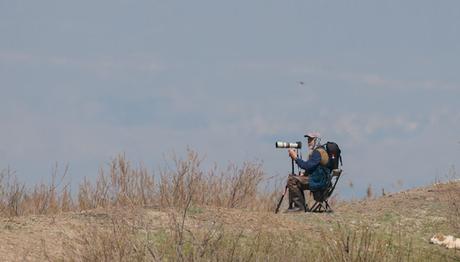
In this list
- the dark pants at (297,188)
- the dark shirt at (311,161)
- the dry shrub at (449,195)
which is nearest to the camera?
the dark shirt at (311,161)

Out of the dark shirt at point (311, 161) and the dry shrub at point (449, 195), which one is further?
the dry shrub at point (449, 195)

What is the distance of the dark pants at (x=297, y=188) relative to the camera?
18.5 m

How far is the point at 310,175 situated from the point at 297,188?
0.40m

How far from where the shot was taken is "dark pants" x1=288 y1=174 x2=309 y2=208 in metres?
18.5

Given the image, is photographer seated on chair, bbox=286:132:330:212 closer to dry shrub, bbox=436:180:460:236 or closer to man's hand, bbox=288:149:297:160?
man's hand, bbox=288:149:297:160

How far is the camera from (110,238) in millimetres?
10352

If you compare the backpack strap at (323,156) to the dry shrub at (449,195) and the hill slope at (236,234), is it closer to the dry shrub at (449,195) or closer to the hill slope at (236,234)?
the hill slope at (236,234)

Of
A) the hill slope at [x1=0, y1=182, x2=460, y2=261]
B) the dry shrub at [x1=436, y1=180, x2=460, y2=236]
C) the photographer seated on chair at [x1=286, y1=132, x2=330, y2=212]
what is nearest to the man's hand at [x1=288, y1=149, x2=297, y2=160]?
the photographer seated on chair at [x1=286, y1=132, x2=330, y2=212]

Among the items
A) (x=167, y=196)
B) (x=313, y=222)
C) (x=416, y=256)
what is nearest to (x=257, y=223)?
(x=313, y=222)

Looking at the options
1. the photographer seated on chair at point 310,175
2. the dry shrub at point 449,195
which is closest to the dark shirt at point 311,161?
the photographer seated on chair at point 310,175

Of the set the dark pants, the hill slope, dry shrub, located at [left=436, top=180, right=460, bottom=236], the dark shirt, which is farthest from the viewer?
dry shrub, located at [left=436, top=180, right=460, bottom=236]

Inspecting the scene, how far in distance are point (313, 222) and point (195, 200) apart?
3.19 metres

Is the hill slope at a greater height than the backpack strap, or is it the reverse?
the backpack strap

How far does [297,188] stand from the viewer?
18.6m
